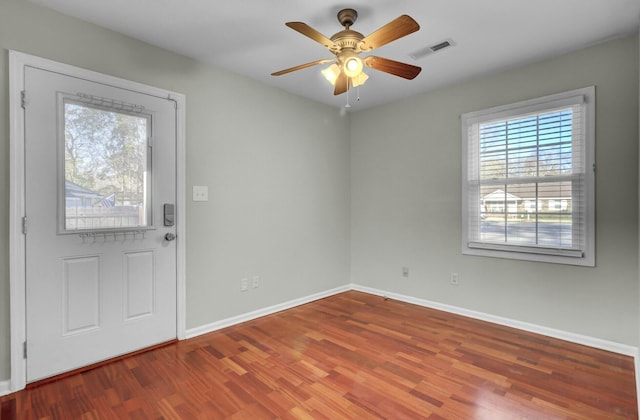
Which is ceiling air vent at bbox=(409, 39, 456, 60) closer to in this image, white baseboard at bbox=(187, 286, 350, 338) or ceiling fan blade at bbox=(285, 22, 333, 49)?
ceiling fan blade at bbox=(285, 22, 333, 49)

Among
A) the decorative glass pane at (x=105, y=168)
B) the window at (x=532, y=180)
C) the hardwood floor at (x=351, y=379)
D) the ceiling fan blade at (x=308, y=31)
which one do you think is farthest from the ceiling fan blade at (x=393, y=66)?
the hardwood floor at (x=351, y=379)

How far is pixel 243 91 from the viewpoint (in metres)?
3.33

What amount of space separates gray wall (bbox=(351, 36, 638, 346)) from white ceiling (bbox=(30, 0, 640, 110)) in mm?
239

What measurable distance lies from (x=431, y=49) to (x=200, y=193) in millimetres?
2361

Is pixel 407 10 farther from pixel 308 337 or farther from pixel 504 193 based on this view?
pixel 308 337

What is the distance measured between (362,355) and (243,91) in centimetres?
269

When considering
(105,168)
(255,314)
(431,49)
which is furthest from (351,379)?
(431,49)

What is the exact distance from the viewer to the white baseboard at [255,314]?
300 centimetres

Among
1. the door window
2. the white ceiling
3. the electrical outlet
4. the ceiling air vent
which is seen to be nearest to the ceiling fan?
the white ceiling

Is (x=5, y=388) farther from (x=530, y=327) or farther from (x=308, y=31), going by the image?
(x=530, y=327)

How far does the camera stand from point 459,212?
11.6 feet

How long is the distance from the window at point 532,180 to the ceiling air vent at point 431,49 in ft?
3.02

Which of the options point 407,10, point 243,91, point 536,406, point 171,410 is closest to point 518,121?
point 407,10

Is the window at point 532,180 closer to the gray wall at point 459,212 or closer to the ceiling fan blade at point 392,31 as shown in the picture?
the gray wall at point 459,212
